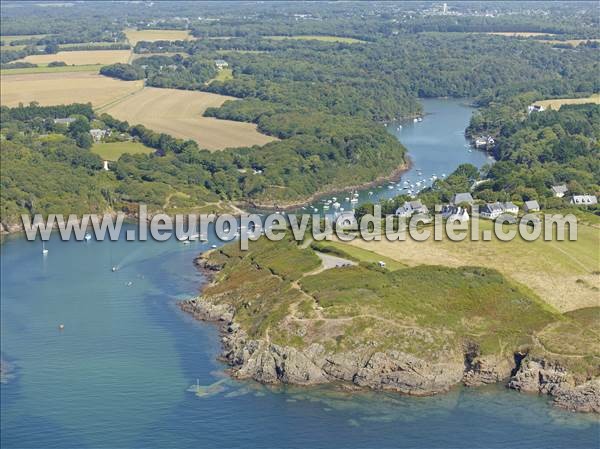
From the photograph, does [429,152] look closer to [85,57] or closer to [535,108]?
[535,108]

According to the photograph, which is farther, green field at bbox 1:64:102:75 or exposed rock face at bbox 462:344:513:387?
green field at bbox 1:64:102:75

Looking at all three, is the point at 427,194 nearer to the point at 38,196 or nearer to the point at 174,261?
the point at 174,261

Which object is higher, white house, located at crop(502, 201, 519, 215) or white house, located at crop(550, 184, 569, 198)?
white house, located at crop(502, 201, 519, 215)

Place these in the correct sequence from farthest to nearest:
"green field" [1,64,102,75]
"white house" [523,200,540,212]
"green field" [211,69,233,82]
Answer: "green field" [1,64,102,75] < "green field" [211,69,233,82] < "white house" [523,200,540,212]

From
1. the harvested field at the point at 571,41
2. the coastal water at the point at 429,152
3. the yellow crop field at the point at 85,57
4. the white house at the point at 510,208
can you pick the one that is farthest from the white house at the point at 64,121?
the harvested field at the point at 571,41

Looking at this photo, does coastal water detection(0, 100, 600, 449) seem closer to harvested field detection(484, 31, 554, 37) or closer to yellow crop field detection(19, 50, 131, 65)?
yellow crop field detection(19, 50, 131, 65)

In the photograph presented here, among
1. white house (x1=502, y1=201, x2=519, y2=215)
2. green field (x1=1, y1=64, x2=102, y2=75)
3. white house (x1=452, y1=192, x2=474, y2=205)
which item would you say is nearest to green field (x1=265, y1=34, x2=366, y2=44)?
green field (x1=1, y1=64, x2=102, y2=75)
